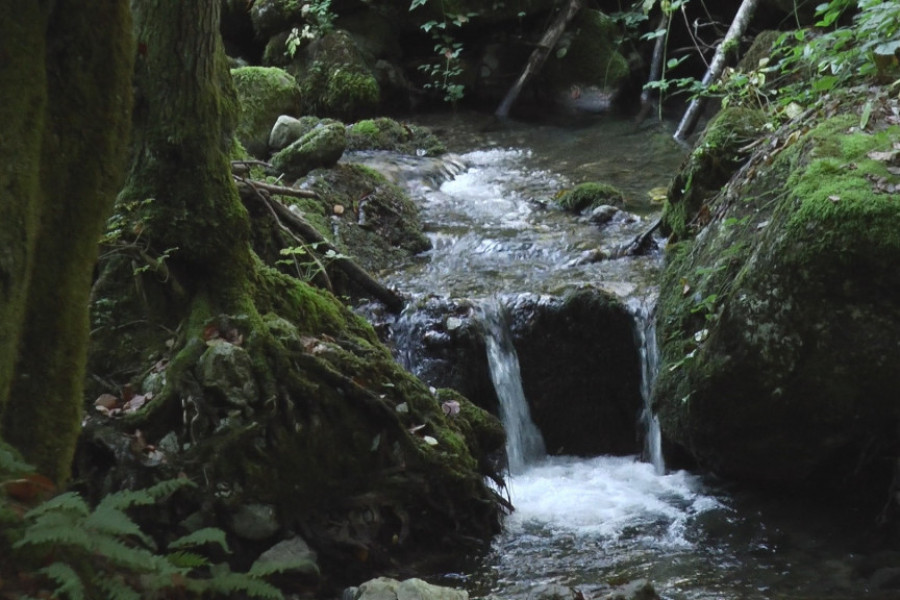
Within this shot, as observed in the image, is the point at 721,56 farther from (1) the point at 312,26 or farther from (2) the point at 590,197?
(1) the point at 312,26

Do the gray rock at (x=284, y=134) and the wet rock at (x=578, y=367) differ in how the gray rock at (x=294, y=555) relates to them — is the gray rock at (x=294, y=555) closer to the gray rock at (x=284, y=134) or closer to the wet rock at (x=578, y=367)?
the wet rock at (x=578, y=367)

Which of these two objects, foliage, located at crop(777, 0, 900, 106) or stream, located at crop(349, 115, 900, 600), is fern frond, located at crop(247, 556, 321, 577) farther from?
foliage, located at crop(777, 0, 900, 106)

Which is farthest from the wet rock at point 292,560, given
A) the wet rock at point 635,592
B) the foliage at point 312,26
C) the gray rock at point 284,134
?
the foliage at point 312,26

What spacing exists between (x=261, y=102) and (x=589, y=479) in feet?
22.9

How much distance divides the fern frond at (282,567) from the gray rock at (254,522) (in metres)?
0.14

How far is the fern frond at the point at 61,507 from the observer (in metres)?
2.47

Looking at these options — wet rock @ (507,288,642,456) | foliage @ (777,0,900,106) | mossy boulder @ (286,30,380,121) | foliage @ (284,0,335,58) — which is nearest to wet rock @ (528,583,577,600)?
wet rock @ (507,288,642,456)

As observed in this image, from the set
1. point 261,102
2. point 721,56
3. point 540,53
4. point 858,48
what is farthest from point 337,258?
point 540,53

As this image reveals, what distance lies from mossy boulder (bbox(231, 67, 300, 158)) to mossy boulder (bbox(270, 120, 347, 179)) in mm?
1208

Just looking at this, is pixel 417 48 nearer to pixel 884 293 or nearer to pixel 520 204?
pixel 520 204

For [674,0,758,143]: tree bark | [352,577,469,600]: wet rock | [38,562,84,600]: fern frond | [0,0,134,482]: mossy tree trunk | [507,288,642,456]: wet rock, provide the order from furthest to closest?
[674,0,758,143]: tree bark, [507,288,642,456]: wet rock, [352,577,469,600]: wet rock, [0,0,134,482]: mossy tree trunk, [38,562,84,600]: fern frond

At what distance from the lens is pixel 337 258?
6484 millimetres

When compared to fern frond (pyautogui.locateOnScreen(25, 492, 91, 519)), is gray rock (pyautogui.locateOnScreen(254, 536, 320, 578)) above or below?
below

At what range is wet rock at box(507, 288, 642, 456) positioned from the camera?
704cm
